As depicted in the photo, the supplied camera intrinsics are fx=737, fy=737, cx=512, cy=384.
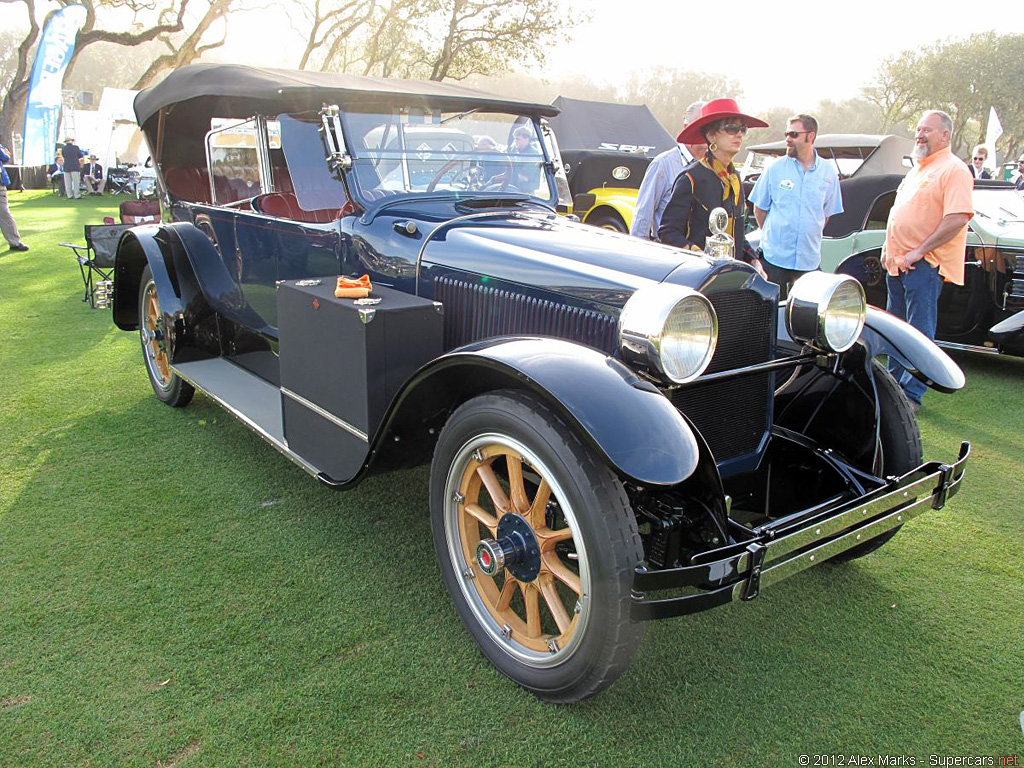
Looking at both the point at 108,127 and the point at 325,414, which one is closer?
the point at 325,414

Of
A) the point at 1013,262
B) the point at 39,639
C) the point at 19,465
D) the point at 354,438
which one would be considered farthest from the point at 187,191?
the point at 1013,262

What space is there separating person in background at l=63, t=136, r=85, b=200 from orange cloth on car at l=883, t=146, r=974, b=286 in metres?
22.7

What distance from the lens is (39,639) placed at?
241cm

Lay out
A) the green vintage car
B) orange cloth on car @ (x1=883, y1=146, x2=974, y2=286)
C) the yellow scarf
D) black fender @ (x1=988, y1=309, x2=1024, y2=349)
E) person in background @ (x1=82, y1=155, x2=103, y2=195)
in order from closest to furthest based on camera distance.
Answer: the yellow scarf → orange cloth on car @ (x1=883, y1=146, x2=974, y2=286) → black fender @ (x1=988, y1=309, x2=1024, y2=349) → the green vintage car → person in background @ (x1=82, y1=155, x2=103, y2=195)

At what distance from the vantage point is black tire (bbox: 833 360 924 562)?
2.70 meters

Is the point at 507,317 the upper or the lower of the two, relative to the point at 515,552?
upper

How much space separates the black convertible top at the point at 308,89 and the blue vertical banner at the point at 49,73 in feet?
61.7

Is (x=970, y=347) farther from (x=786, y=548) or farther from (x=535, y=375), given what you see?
(x=535, y=375)

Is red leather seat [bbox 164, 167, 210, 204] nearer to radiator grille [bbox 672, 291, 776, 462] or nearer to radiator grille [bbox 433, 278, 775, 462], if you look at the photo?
radiator grille [bbox 433, 278, 775, 462]

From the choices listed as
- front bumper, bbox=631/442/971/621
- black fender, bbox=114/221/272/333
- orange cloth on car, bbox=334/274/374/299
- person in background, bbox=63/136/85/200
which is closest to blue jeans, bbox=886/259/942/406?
front bumper, bbox=631/442/971/621

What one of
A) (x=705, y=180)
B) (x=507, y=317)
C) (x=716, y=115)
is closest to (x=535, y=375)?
(x=507, y=317)

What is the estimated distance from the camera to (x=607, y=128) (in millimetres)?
13664

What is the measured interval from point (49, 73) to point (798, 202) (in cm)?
2097

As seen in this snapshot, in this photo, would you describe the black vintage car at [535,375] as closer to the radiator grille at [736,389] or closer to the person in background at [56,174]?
the radiator grille at [736,389]
